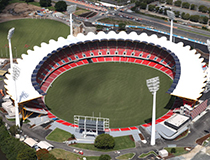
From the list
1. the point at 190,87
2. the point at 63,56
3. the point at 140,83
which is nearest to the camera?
the point at 190,87

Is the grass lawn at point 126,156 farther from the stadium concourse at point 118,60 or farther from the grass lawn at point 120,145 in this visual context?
the stadium concourse at point 118,60

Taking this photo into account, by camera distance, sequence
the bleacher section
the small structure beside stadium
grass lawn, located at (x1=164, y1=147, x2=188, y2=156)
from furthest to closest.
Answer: the bleacher section, the small structure beside stadium, grass lawn, located at (x1=164, y1=147, x2=188, y2=156)

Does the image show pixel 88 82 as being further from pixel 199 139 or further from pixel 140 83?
pixel 199 139

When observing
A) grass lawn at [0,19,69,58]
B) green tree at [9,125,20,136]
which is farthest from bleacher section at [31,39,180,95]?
green tree at [9,125,20,136]

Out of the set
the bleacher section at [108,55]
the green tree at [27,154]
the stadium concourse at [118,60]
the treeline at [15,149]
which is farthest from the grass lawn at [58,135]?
the bleacher section at [108,55]

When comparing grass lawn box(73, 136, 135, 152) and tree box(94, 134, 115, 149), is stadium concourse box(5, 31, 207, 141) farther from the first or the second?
tree box(94, 134, 115, 149)

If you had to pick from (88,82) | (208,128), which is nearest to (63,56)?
(88,82)

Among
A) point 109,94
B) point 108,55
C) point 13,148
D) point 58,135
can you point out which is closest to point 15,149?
point 13,148
